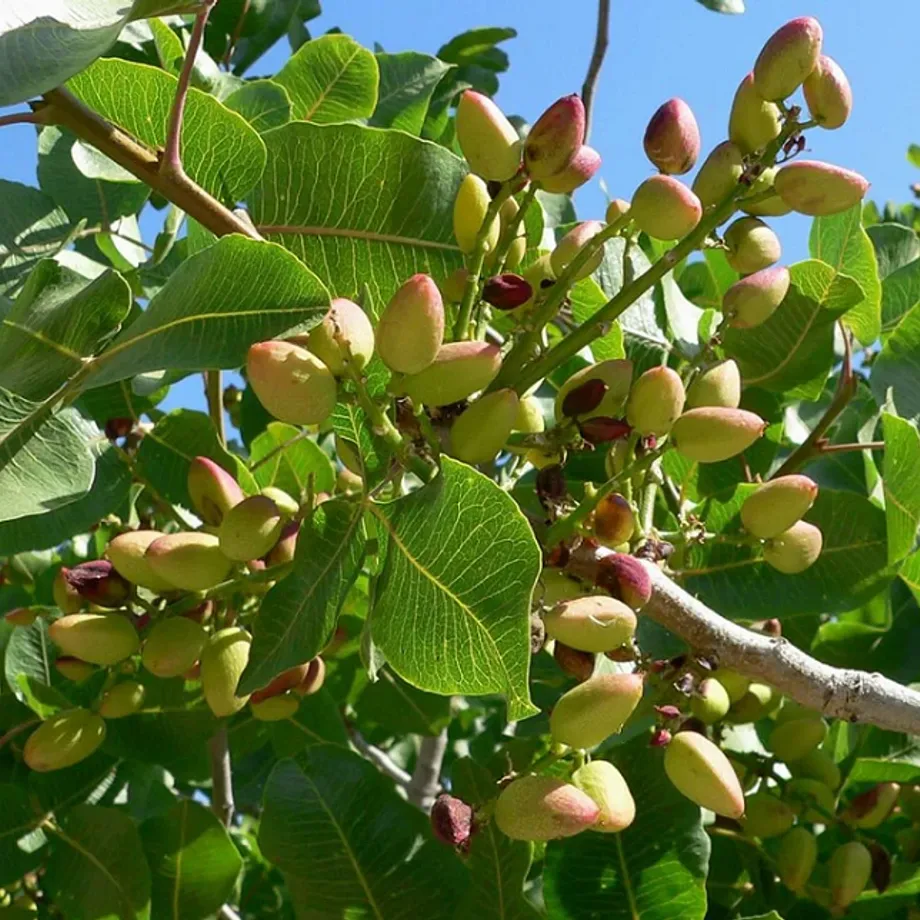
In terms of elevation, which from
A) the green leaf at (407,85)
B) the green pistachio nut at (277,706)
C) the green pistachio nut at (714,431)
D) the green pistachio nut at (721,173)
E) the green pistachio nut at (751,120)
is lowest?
the green pistachio nut at (277,706)

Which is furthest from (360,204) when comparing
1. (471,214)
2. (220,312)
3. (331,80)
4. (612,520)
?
(331,80)

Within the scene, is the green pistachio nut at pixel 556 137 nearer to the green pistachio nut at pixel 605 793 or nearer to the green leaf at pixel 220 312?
the green leaf at pixel 220 312

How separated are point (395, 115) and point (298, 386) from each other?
82 centimetres

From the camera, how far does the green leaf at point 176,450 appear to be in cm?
120

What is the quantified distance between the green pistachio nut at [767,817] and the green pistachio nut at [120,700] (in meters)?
0.60

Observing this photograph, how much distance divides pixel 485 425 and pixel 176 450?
53cm

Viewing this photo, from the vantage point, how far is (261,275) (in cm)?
74

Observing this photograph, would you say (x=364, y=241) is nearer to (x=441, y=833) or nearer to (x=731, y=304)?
(x=731, y=304)

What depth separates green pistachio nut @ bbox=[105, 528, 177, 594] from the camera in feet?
2.99

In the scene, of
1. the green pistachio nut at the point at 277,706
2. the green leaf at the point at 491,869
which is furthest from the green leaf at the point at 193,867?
the green leaf at the point at 491,869

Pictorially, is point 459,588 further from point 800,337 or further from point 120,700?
point 800,337

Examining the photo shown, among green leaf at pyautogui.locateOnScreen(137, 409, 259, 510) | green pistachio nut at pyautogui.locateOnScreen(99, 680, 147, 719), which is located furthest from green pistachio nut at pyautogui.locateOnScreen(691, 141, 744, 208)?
green pistachio nut at pyautogui.locateOnScreen(99, 680, 147, 719)

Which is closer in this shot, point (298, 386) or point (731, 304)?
point (298, 386)

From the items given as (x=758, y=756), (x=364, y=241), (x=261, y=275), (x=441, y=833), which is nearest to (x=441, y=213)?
(x=364, y=241)
